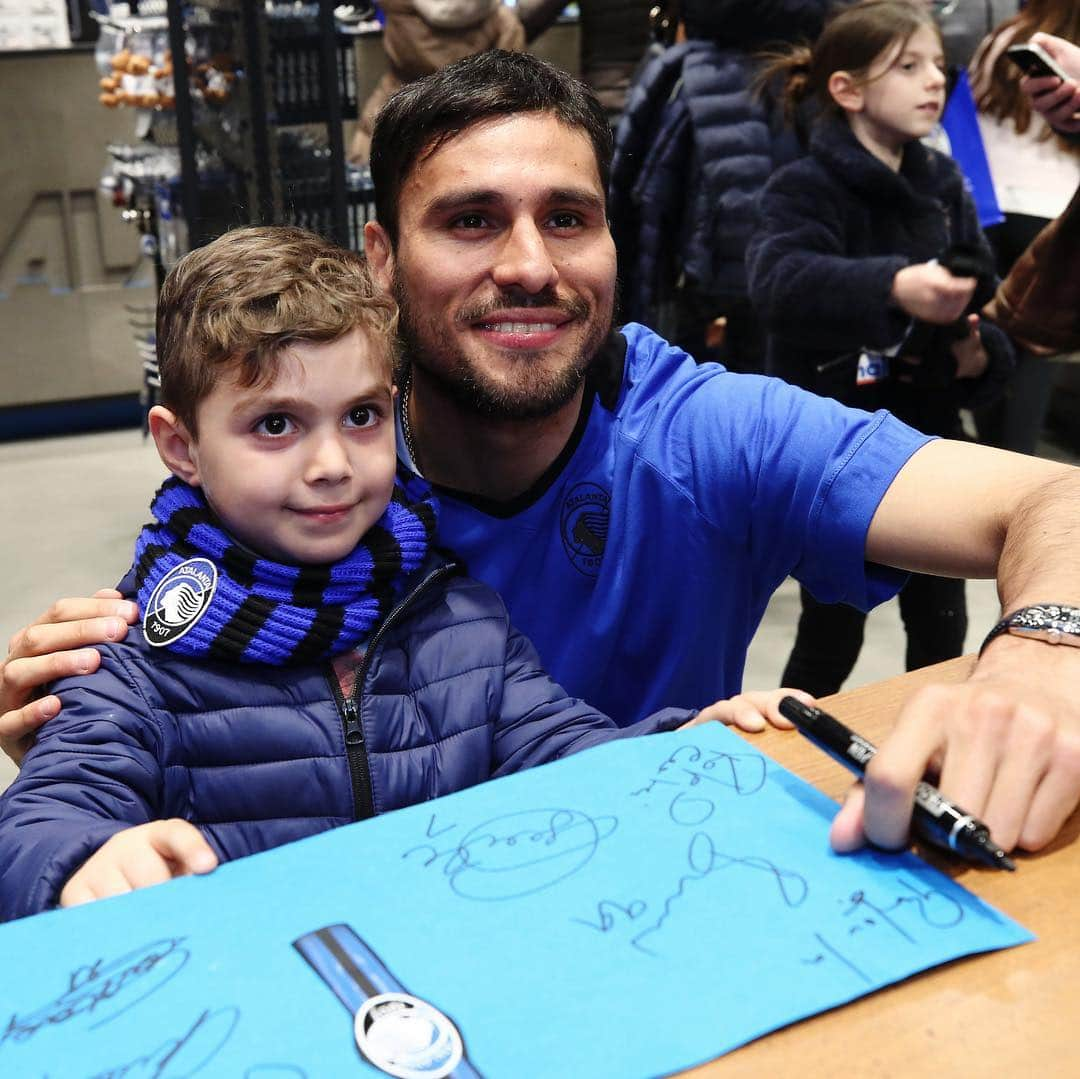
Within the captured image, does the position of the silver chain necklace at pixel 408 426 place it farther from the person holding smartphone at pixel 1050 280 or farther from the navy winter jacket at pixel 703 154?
the navy winter jacket at pixel 703 154

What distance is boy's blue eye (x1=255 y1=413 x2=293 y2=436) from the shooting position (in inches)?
41.3

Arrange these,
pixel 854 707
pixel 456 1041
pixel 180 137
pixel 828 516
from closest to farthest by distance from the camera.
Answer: pixel 456 1041
pixel 854 707
pixel 828 516
pixel 180 137

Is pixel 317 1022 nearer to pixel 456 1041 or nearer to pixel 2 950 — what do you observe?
pixel 456 1041

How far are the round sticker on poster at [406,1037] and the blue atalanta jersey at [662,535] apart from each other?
2.29ft

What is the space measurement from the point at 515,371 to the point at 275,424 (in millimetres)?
299

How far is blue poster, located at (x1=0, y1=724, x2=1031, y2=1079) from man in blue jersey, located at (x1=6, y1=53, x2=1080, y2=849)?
458 mm

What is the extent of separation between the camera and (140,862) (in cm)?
77

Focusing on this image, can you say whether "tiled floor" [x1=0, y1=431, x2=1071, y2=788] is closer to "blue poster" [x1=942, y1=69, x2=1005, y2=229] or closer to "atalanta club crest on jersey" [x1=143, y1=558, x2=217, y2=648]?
"blue poster" [x1=942, y1=69, x2=1005, y2=229]

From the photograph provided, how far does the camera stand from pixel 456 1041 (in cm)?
60

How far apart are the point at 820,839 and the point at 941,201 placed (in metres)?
1.81

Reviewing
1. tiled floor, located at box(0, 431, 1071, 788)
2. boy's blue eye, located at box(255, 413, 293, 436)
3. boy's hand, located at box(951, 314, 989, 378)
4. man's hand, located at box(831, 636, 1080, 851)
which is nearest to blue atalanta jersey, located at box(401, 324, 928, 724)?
boy's blue eye, located at box(255, 413, 293, 436)

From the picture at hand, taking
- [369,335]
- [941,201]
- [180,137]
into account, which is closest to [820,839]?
[369,335]

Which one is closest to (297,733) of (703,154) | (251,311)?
(251,311)

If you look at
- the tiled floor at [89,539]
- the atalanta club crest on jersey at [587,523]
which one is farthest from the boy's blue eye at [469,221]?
the tiled floor at [89,539]
